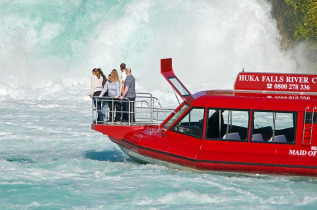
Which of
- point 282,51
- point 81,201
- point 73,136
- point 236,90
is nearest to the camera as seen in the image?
point 81,201

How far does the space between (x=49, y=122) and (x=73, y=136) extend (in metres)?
3.17

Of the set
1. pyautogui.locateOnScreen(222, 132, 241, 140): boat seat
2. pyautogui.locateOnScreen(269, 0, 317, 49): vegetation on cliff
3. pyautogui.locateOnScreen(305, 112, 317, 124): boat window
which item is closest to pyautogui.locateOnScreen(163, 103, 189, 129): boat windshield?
pyautogui.locateOnScreen(222, 132, 241, 140): boat seat

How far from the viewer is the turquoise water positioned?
1362 centimetres

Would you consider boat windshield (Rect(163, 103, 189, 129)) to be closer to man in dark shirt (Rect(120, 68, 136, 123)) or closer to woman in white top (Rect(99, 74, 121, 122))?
man in dark shirt (Rect(120, 68, 136, 123))

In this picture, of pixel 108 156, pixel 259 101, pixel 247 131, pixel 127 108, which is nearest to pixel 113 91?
pixel 127 108

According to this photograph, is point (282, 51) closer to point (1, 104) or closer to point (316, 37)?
point (316, 37)

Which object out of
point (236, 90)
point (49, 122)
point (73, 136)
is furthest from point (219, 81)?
point (236, 90)

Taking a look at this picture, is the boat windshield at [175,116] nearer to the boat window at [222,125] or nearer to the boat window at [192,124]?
the boat window at [192,124]

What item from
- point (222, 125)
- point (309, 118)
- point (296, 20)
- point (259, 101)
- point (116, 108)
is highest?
point (296, 20)

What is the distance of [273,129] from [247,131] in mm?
505

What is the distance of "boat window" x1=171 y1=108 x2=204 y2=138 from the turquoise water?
2.69ft

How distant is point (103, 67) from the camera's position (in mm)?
37219

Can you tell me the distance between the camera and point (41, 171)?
14.6m

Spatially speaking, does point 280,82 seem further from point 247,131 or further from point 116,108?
point 116,108
